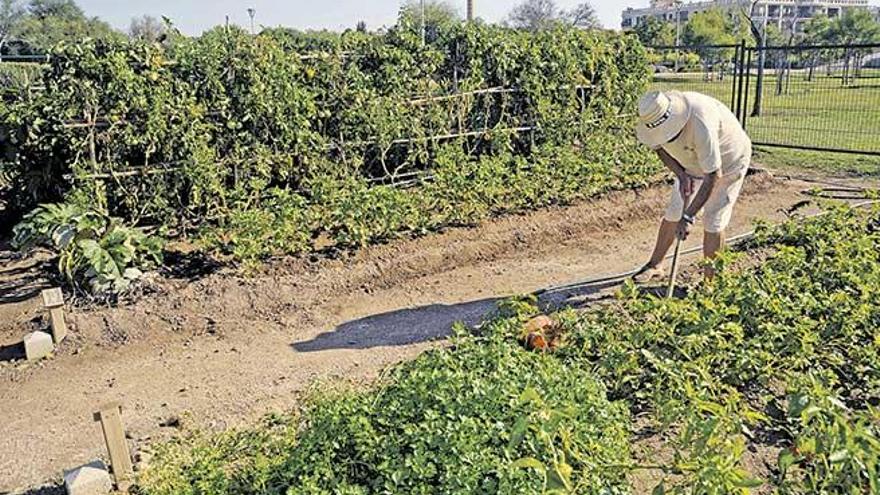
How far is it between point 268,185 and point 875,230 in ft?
17.2

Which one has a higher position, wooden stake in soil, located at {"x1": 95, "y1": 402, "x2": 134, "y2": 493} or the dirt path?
wooden stake in soil, located at {"x1": 95, "y1": 402, "x2": 134, "y2": 493}

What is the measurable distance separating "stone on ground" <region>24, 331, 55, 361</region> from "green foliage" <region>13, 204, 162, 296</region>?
579 millimetres

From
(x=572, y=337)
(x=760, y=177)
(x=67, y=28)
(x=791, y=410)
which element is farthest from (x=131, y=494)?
(x=67, y=28)

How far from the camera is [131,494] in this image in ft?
9.99

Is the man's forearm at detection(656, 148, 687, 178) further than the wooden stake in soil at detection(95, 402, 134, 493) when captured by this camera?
Yes

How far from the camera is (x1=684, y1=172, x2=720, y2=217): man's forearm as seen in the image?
4625 mm

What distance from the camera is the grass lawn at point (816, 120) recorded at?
10.4 metres

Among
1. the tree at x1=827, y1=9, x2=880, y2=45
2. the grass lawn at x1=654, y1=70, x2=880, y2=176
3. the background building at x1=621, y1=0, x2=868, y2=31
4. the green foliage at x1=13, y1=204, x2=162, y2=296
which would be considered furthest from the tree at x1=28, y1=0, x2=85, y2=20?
the green foliage at x1=13, y1=204, x2=162, y2=296

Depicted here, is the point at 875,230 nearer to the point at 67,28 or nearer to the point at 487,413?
the point at 487,413

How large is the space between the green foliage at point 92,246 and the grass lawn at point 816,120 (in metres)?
8.30

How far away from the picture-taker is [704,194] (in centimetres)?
465

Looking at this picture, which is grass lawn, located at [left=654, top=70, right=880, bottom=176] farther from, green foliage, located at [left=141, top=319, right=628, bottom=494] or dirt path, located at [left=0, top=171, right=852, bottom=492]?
green foliage, located at [left=141, top=319, right=628, bottom=494]

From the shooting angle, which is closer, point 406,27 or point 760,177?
point 406,27

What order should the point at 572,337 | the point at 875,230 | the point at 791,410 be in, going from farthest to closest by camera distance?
1. the point at 875,230
2. the point at 572,337
3. the point at 791,410
